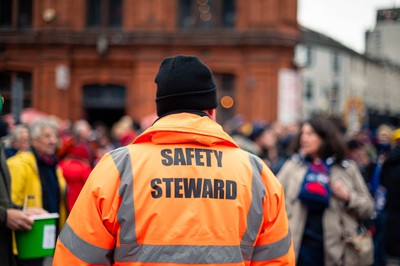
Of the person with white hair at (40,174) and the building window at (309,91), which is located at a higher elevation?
the building window at (309,91)

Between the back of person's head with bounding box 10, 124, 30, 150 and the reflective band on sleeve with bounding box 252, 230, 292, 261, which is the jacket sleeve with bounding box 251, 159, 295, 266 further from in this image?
the back of person's head with bounding box 10, 124, 30, 150

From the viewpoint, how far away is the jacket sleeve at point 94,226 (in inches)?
99.1

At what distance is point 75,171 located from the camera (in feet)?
24.4

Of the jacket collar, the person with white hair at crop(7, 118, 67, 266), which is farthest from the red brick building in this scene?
the jacket collar

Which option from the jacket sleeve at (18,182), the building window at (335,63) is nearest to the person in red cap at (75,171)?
the jacket sleeve at (18,182)

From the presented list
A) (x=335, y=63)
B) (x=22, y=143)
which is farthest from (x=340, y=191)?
(x=335, y=63)

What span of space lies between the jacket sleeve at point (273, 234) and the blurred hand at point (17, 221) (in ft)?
8.16

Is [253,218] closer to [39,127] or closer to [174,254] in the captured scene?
[174,254]

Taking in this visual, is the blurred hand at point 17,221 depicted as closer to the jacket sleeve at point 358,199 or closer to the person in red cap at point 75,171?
the person in red cap at point 75,171

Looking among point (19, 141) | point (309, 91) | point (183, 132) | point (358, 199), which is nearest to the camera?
point (183, 132)

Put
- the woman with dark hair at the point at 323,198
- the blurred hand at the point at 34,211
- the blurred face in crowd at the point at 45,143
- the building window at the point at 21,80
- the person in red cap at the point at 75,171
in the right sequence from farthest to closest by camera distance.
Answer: the building window at the point at 21,80 < the person in red cap at the point at 75,171 < the blurred face in crowd at the point at 45,143 < the woman with dark hair at the point at 323,198 < the blurred hand at the point at 34,211

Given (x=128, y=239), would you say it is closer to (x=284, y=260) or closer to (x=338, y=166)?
(x=284, y=260)

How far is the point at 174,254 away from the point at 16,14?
69.7 feet

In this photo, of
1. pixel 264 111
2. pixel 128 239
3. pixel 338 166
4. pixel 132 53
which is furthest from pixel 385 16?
pixel 132 53
